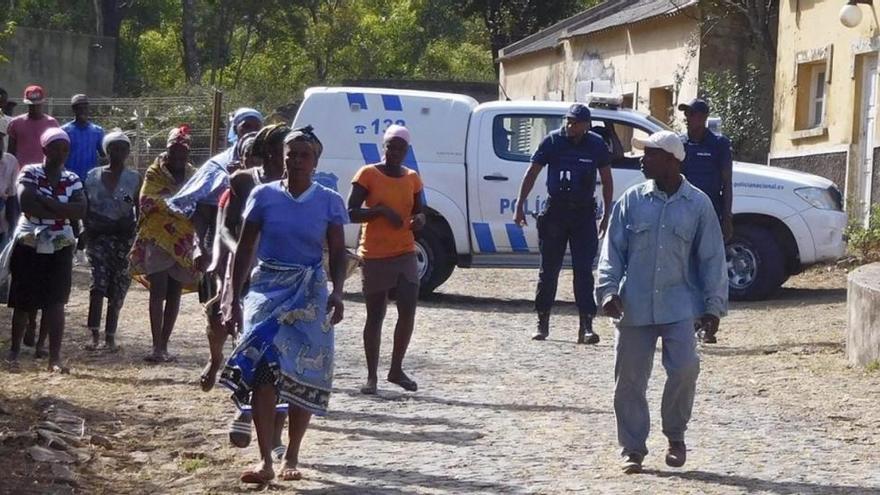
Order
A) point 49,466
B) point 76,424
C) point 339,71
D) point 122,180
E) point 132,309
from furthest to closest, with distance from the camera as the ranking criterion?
point 339,71, point 132,309, point 122,180, point 76,424, point 49,466

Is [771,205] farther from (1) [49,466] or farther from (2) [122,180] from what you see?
(1) [49,466]

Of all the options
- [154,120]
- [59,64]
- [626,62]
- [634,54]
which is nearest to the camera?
[154,120]

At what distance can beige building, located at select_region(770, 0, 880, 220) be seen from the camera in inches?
845

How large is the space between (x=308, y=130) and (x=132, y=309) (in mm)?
8749

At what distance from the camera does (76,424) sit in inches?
377

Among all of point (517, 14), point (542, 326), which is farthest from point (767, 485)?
point (517, 14)

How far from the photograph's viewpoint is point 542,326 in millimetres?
13922

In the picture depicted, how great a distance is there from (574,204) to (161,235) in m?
3.44

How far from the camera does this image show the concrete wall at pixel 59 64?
3947cm

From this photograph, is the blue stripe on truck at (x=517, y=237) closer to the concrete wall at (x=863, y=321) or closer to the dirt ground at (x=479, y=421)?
the dirt ground at (x=479, y=421)

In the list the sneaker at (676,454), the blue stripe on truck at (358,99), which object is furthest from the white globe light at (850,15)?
the sneaker at (676,454)

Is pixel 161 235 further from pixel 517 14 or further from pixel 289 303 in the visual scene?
pixel 517 14

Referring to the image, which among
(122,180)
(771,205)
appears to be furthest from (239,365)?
(771,205)

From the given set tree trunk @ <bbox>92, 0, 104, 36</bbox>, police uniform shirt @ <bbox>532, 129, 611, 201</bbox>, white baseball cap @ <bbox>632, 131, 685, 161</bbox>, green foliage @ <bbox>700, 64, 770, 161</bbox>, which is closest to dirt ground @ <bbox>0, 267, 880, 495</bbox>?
police uniform shirt @ <bbox>532, 129, 611, 201</bbox>
